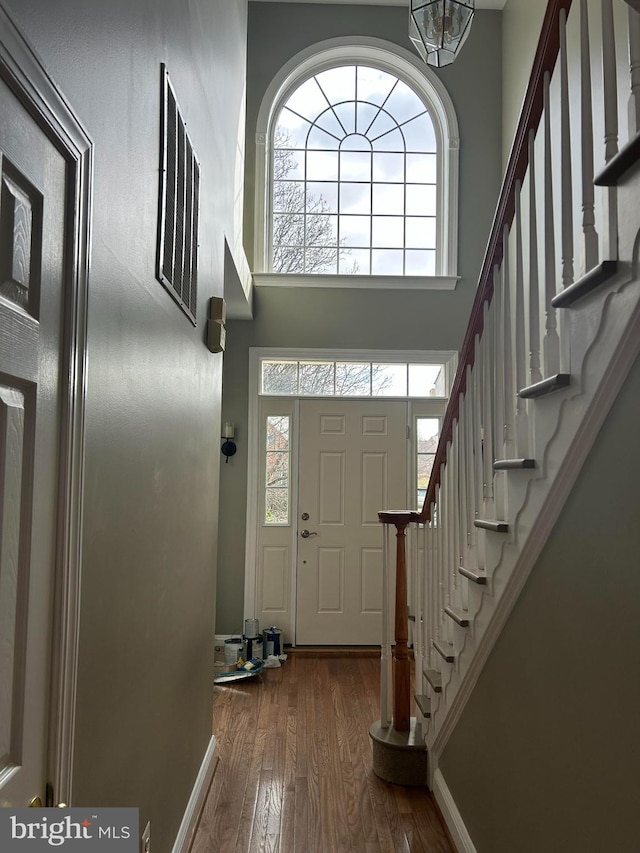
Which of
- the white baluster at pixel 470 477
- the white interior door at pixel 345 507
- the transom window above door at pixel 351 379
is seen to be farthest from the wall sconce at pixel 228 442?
the white baluster at pixel 470 477

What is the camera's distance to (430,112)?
18.9 ft

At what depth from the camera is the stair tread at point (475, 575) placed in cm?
209

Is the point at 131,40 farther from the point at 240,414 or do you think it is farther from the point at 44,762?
the point at 240,414

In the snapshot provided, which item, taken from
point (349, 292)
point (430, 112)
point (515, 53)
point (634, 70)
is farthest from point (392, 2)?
point (634, 70)

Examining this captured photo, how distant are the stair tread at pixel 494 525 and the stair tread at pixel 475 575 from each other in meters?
0.17

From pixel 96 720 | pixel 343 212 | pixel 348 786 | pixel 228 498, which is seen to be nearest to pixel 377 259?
pixel 343 212

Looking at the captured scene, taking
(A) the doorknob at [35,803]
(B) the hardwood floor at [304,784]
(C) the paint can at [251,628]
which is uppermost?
(A) the doorknob at [35,803]

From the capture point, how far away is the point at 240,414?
538cm

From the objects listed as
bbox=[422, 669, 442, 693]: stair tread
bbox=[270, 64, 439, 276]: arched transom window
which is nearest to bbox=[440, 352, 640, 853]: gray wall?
bbox=[422, 669, 442, 693]: stair tread

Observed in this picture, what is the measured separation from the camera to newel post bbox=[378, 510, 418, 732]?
3047 mm

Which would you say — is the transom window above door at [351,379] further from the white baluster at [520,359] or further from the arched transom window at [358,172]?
the white baluster at [520,359]

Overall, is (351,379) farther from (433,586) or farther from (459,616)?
(459,616)

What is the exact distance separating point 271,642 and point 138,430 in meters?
3.64

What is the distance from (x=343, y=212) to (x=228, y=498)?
8.72 feet
